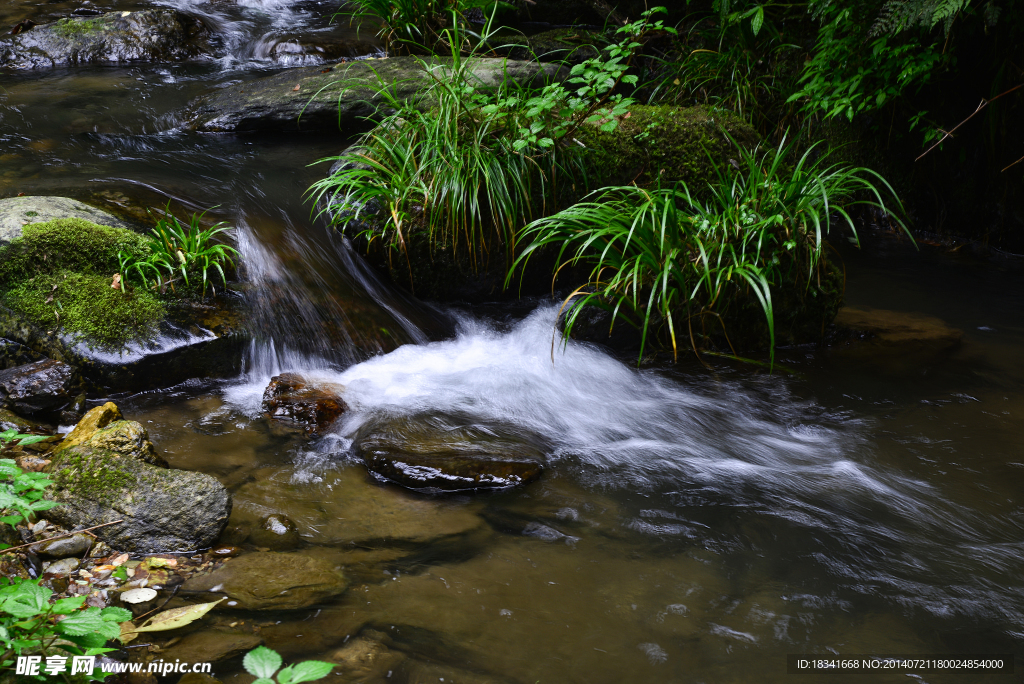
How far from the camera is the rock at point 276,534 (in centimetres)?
233

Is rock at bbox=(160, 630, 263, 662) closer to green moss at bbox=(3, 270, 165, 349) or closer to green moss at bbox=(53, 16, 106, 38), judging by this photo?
green moss at bbox=(3, 270, 165, 349)

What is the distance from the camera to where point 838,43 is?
4.95 m

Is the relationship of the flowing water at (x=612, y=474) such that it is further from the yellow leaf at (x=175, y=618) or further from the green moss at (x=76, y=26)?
the green moss at (x=76, y=26)

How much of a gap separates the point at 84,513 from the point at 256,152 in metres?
4.49

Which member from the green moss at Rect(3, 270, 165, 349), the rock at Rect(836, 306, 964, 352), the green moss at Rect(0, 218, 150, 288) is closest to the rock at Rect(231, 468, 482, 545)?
the green moss at Rect(3, 270, 165, 349)

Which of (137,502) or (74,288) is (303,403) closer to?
(137,502)

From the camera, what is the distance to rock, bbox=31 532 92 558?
2.07m

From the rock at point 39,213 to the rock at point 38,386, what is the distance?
2.94 feet

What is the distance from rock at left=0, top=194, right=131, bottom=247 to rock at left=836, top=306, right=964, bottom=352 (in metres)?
4.84

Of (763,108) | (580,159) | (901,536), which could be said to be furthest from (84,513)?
(763,108)

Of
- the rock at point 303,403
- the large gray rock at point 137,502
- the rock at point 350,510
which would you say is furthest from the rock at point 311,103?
the large gray rock at point 137,502

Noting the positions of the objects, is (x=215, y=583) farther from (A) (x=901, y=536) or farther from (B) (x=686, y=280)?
(B) (x=686, y=280)

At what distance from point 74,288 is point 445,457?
2376 millimetres

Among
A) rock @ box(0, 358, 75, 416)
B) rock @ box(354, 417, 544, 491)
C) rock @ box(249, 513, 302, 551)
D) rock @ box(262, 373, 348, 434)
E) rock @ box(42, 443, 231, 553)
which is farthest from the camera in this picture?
rock @ box(262, 373, 348, 434)
